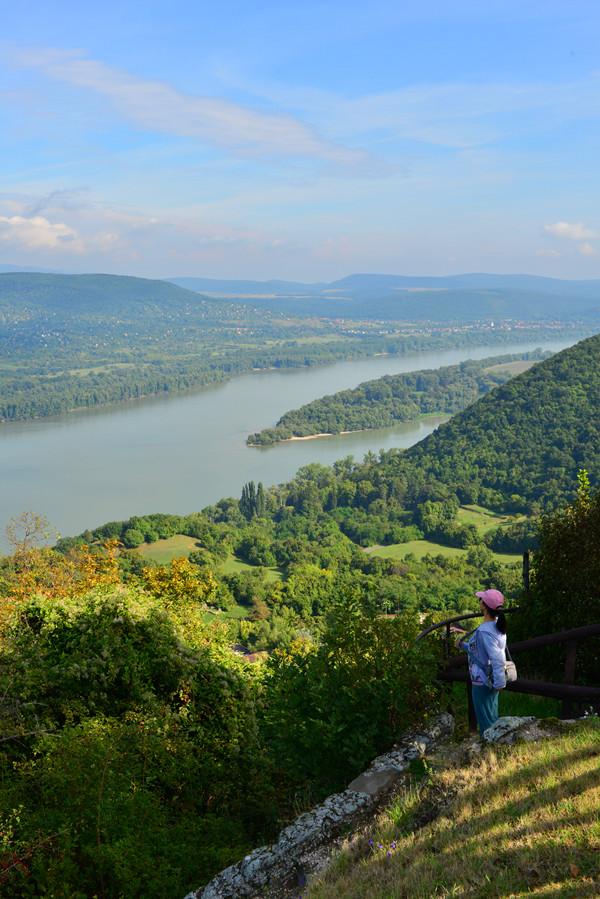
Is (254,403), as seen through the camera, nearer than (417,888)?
No

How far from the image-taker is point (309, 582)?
39812 millimetres

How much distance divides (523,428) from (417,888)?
216ft

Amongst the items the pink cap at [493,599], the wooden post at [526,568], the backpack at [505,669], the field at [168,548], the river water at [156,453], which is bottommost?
the field at [168,548]

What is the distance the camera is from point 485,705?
3.85m

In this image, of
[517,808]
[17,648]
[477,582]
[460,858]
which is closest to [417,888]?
[460,858]

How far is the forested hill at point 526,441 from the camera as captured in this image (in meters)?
56.9

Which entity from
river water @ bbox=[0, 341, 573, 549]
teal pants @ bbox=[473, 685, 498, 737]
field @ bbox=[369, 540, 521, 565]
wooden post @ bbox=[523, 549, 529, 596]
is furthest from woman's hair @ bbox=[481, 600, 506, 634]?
river water @ bbox=[0, 341, 573, 549]

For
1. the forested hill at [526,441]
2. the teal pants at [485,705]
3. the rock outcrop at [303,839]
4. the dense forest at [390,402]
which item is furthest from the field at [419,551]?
the rock outcrop at [303,839]

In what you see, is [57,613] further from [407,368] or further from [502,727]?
[407,368]

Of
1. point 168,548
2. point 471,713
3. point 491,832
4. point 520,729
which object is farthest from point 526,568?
point 168,548

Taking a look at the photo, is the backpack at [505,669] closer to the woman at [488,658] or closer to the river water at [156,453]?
the woman at [488,658]

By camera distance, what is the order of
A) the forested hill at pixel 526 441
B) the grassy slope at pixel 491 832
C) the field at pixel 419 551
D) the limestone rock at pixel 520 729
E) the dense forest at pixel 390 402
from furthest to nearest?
1. the dense forest at pixel 390 402
2. the forested hill at pixel 526 441
3. the field at pixel 419 551
4. the limestone rock at pixel 520 729
5. the grassy slope at pixel 491 832

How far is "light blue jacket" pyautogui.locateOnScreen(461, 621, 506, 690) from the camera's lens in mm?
3668

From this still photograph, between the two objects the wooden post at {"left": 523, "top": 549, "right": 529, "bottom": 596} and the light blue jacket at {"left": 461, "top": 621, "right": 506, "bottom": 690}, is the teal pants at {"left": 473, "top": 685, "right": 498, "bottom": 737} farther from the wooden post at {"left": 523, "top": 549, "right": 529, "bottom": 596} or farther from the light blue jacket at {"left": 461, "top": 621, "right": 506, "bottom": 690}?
the wooden post at {"left": 523, "top": 549, "right": 529, "bottom": 596}
